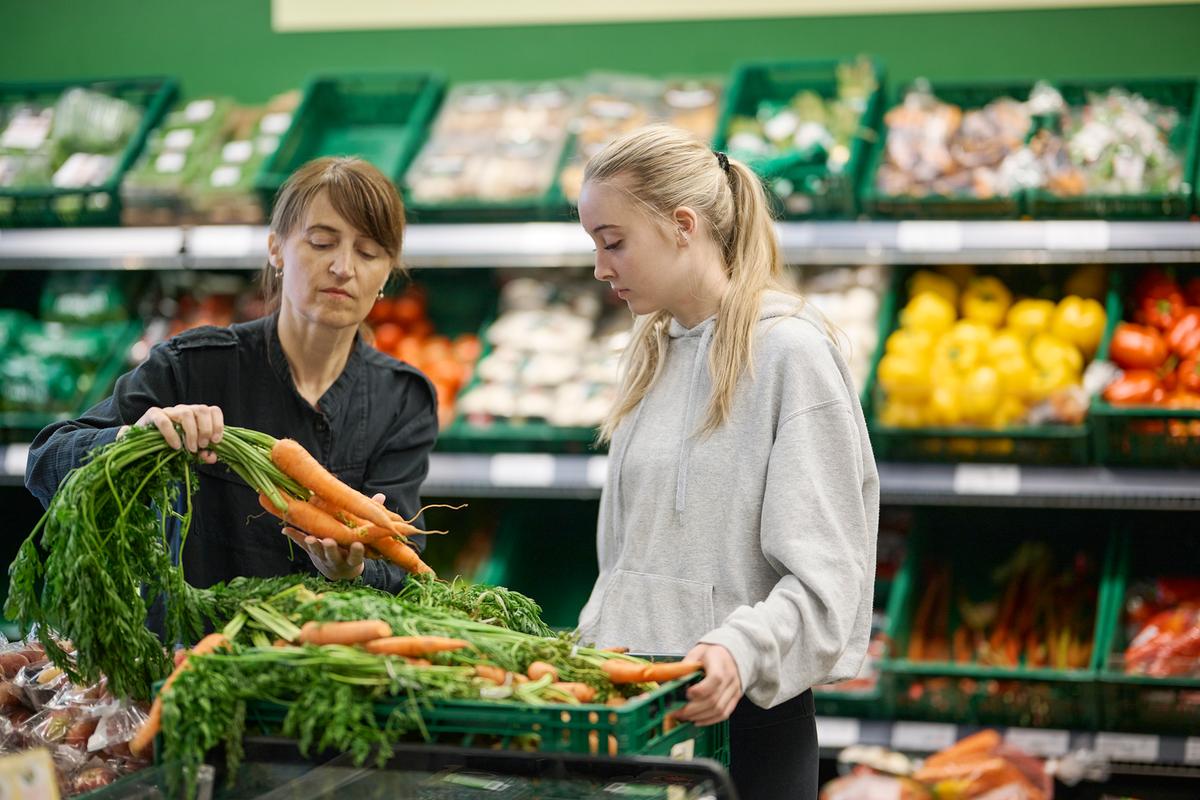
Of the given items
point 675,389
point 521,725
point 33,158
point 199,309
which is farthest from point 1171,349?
point 33,158

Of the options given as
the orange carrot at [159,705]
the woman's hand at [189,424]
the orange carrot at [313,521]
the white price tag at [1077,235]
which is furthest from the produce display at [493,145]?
the orange carrot at [159,705]

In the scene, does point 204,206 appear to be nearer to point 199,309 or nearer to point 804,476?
point 199,309

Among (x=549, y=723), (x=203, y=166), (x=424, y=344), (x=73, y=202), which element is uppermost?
(x=203, y=166)

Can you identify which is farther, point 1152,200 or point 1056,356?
point 1056,356

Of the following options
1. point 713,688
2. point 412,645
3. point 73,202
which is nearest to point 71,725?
point 412,645

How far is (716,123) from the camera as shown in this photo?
13.7ft

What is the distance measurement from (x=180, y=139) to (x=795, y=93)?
1.97 meters

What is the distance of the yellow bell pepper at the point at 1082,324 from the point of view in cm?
386

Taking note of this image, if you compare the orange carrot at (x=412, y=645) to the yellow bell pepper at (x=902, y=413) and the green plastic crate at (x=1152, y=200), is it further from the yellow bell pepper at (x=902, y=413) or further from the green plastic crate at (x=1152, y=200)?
the green plastic crate at (x=1152, y=200)

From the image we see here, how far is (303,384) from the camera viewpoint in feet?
8.19

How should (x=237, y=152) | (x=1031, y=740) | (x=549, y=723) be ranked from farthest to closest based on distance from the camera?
1. (x=237, y=152)
2. (x=1031, y=740)
3. (x=549, y=723)

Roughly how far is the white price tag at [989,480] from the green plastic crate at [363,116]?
6.40 feet

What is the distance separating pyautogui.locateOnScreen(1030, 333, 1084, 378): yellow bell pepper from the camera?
148 inches

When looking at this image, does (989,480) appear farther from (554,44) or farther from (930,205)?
(554,44)
